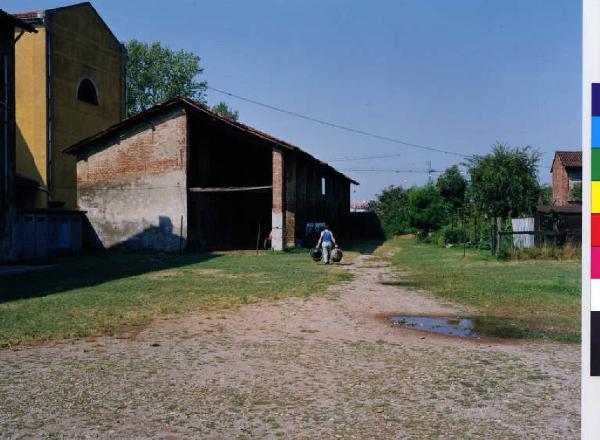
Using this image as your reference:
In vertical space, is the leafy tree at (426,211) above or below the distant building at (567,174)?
below

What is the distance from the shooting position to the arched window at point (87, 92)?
103 feet

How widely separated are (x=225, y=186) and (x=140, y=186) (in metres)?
6.36

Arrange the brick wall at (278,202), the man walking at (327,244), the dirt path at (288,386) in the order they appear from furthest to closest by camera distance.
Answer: the brick wall at (278,202) < the man walking at (327,244) < the dirt path at (288,386)

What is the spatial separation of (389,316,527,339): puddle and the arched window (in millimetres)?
27093

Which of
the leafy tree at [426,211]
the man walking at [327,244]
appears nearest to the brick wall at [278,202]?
the man walking at [327,244]

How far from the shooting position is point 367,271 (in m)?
18.6

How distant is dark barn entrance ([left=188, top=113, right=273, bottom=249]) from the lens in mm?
28594

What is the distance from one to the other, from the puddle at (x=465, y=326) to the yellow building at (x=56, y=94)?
2369 centimetres

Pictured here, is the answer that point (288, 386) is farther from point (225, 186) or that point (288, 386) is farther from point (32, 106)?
point (225, 186)

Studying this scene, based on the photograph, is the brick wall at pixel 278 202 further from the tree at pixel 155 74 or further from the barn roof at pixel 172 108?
the tree at pixel 155 74

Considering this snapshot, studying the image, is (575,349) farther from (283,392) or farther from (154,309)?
(154,309)

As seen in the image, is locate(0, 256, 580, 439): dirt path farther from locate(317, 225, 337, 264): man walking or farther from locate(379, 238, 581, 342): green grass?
locate(317, 225, 337, 264): man walking

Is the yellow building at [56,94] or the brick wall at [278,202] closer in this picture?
the brick wall at [278,202]

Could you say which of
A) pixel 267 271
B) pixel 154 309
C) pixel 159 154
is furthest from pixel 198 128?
pixel 154 309
